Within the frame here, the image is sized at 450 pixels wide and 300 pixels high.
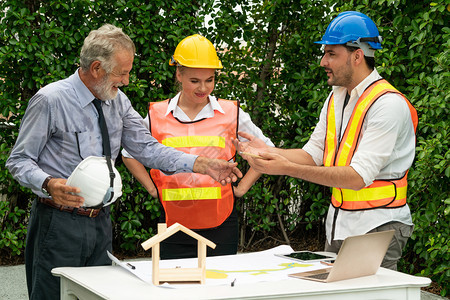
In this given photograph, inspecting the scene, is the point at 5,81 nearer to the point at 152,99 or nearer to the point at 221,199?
the point at 152,99

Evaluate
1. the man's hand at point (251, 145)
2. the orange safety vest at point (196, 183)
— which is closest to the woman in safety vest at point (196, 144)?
the orange safety vest at point (196, 183)

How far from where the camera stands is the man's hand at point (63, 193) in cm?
302

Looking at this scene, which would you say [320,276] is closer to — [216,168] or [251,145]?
[216,168]

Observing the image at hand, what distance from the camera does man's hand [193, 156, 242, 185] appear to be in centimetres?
377

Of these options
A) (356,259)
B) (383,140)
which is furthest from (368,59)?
(356,259)

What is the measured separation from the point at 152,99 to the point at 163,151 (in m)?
2.39

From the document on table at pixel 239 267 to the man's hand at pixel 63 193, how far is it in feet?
1.03

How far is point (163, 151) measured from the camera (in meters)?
3.76

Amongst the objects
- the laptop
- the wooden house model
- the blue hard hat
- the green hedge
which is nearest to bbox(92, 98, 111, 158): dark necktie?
the wooden house model

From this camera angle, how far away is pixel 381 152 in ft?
10.9

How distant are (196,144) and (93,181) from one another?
1.06 meters

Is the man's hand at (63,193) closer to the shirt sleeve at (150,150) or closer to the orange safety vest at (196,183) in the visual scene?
the shirt sleeve at (150,150)

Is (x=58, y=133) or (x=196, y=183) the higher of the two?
(x=58, y=133)

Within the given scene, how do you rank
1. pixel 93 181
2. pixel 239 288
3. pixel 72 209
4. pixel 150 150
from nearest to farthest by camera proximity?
pixel 239 288 < pixel 93 181 < pixel 72 209 < pixel 150 150
